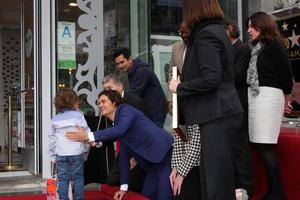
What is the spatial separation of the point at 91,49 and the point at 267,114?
308cm

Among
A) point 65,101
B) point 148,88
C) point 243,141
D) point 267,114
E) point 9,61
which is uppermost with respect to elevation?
point 9,61

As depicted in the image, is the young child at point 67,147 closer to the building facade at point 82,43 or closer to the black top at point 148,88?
the black top at point 148,88

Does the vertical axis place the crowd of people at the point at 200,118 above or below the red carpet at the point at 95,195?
above

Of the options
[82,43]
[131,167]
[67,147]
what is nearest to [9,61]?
[82,43]

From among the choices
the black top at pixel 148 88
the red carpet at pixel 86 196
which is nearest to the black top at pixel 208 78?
the black top at pixel 148 88

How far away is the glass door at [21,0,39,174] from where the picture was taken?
6.12m

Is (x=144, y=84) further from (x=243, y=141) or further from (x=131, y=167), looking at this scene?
(x=243, y=141)

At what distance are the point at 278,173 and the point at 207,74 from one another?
176 centimetres

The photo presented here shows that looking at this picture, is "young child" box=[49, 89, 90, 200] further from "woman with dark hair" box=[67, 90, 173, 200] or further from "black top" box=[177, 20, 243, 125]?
"black top" box=[177, 20, 243, 125]

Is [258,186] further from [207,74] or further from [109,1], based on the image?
[109,1]

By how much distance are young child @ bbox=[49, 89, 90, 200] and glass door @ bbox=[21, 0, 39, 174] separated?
4.69 ft

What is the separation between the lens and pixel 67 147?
4.62 metres

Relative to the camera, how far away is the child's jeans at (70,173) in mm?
4629

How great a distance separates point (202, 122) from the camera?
2543mm
